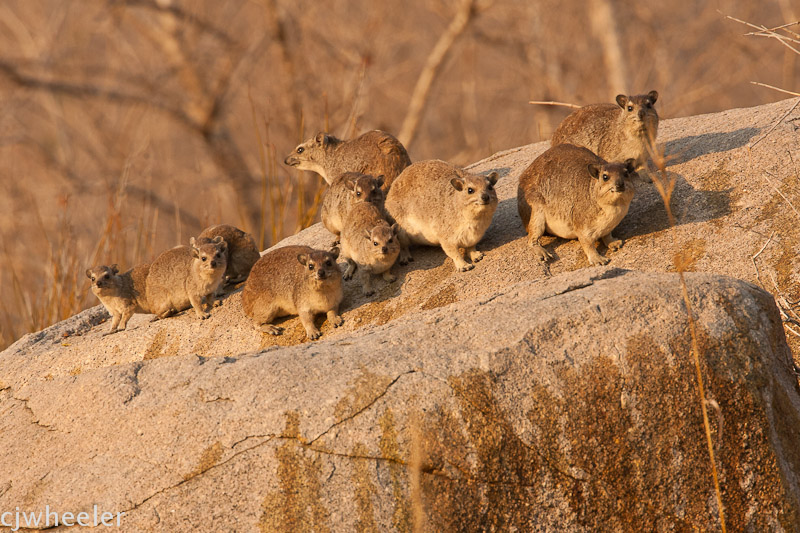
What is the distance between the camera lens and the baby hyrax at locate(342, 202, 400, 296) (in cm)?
668

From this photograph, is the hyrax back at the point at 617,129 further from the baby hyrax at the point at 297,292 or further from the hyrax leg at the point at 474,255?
the baby hyrax at the point at 297,292

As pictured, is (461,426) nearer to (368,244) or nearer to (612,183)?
(612,183)

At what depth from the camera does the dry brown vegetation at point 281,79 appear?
16.3 m

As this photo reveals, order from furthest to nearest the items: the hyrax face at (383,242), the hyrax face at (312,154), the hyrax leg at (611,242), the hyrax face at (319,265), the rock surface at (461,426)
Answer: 1. the hyrax face at (312,154)
2. the hyrax face at (383,242)
3. the hyrax face at (319,265)
4. the hyrax leg at (611,242)
5. the rock surface at (461,426)

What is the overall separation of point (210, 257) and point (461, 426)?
11.7ft

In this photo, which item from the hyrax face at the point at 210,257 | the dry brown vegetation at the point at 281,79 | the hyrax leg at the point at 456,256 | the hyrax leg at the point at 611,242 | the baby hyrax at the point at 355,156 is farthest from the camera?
the dry brown vegetation at the point at 281,79

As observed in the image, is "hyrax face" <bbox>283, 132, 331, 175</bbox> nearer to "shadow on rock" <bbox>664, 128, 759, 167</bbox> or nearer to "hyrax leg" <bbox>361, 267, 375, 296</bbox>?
"hyrax leg" <bbox>361, 267, 375, 296</bbox>

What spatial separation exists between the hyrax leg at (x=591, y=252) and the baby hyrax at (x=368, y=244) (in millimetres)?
1452

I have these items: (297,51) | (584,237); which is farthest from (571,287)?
(297,51)

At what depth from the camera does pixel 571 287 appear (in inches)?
187

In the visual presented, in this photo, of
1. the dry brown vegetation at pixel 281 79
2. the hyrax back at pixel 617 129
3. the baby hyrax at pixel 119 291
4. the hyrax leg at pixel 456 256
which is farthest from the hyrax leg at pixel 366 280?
the dry brown vegetation at pixel 281 79

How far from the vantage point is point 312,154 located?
30.4 ft

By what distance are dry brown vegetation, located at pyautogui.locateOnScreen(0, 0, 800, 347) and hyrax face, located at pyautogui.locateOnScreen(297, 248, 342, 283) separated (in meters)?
7.50

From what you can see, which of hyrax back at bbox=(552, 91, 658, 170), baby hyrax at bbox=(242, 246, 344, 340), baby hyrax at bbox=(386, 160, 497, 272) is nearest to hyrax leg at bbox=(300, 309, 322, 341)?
baby hyrax at bbox=(242, 246, 344, 340)
